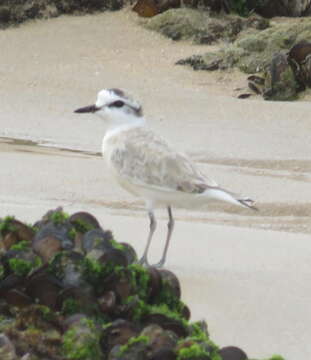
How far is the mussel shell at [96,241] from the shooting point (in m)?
3.26

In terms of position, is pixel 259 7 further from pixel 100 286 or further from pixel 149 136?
pixel 100 286

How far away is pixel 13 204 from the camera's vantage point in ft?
20.2

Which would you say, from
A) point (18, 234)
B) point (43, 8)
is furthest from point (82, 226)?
point (43, 8)

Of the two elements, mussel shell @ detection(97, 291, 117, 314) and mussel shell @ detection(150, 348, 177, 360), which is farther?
mussel shell @ detection(97, 291, 117, 314)

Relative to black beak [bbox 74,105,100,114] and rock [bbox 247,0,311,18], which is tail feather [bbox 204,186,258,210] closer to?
black beak [bbox 74,105,100,114]

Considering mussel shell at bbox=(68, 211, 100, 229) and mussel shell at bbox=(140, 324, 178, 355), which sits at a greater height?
mussel shell at bbox=(140, 324, 178, 355)

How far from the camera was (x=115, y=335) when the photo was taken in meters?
2.72

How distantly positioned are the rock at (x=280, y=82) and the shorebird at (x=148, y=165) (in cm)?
486

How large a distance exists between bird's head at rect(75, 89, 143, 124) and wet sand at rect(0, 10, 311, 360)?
615mm

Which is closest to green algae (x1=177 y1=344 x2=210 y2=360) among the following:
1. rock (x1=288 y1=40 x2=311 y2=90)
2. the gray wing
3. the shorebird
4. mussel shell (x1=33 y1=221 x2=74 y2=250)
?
mussel shell (x1=33 y1=221 x2=74 y2=250)

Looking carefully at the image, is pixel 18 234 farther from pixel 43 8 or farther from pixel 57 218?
pixel 43 8

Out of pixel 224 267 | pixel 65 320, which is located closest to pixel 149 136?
pixel 224 267

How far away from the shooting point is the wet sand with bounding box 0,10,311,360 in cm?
446

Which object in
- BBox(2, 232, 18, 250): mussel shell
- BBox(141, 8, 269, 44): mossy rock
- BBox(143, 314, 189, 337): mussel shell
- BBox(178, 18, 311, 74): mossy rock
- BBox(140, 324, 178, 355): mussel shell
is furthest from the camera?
BBox(141, 8, 269, 44): mossy rock
